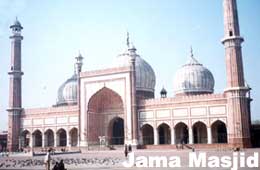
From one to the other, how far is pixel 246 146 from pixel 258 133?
10.5ft

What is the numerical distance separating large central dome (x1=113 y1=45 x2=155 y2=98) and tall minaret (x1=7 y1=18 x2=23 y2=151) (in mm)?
7894

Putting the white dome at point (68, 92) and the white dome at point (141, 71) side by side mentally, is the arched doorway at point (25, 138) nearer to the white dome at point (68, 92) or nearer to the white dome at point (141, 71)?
the white dome at point (68, 92)

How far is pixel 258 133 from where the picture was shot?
942 inches

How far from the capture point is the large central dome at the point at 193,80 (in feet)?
94.4

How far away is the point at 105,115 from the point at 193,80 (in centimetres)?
725

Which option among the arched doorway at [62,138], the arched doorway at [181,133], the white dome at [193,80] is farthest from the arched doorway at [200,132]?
the arched doorway at [62,138]

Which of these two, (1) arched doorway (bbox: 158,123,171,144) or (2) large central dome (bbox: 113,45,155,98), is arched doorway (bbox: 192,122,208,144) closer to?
(1) arched doorway (bbox: 158,123,171,144)

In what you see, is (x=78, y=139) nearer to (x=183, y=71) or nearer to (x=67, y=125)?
(x=67, y=125)

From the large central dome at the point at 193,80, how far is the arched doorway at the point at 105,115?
5.04 m

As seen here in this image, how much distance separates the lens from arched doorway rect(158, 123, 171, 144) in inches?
1043

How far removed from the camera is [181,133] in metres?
25.8

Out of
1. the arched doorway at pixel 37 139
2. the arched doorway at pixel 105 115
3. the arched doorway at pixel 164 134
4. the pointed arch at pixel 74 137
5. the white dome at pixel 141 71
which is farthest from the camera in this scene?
the arched doorway at pixel 37 139

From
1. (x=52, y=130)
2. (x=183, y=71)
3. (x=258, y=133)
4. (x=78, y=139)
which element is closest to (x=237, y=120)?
(x=258, y=133)

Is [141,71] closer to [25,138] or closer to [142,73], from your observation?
[142,73]
